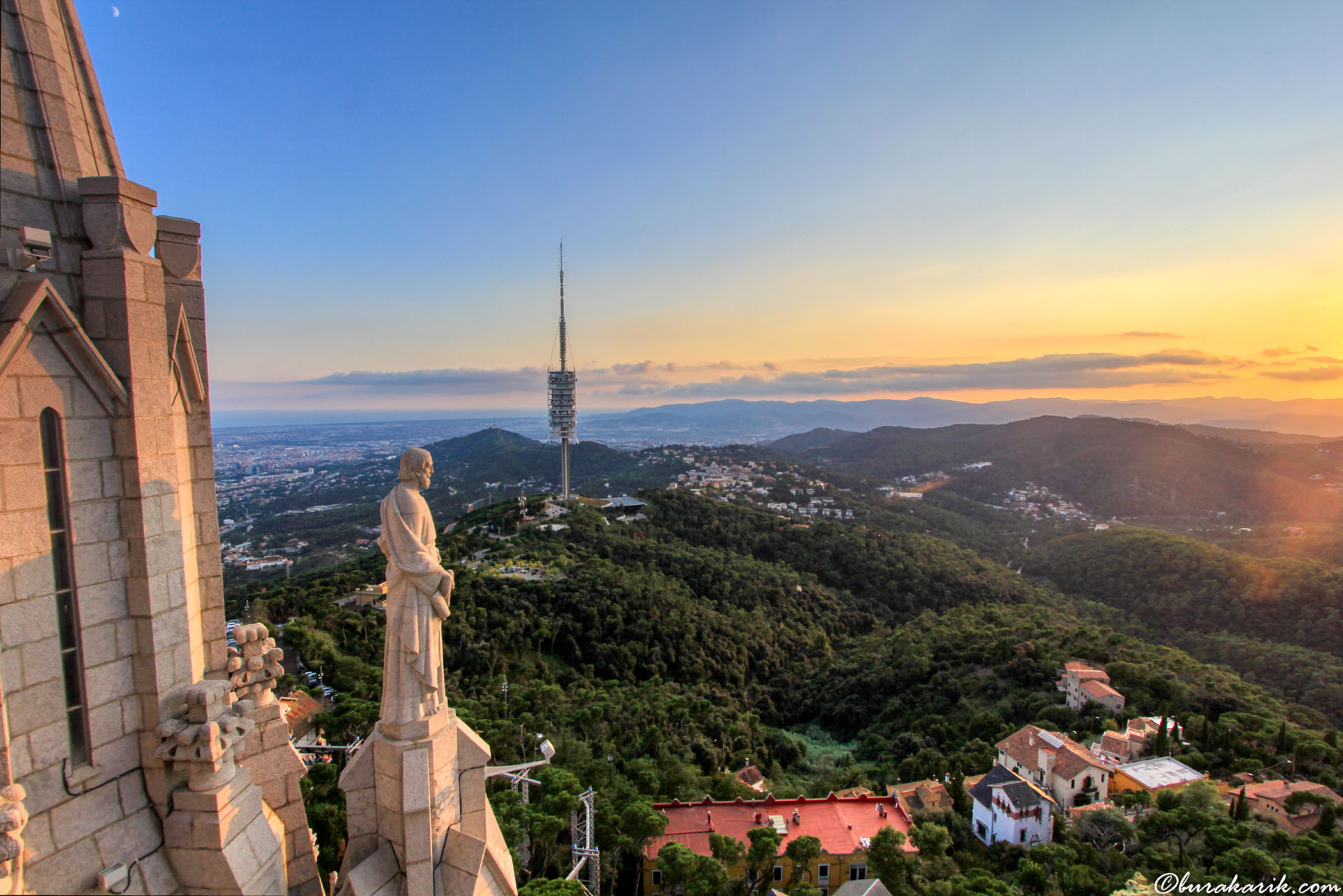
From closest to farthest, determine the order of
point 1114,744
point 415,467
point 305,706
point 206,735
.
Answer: point 206,735 < point 415,467 < point 305,706 < point 1114,744

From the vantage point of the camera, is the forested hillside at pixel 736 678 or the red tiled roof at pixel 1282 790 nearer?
the forested hillside at pixel 736 678

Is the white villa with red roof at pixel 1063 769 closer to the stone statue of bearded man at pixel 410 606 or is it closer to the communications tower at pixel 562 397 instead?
the stone statue of bearded man at pixel 410 606

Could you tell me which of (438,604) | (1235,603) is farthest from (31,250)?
(1235,603)

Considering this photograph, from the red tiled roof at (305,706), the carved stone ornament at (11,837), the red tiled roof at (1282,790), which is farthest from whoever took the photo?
the red tiled roof at (1282,790)

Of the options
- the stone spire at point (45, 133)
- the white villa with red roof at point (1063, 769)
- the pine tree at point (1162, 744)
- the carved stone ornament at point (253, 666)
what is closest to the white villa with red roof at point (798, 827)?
the white villa with red roof at point (1063, 769)

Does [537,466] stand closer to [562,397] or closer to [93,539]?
[562,397]

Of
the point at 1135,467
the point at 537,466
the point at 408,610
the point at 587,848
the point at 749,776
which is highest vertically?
the point at 408,610

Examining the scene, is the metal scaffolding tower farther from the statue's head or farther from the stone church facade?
the statue's head
